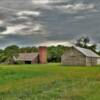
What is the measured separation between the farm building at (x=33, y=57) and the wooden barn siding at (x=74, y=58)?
24570 mm

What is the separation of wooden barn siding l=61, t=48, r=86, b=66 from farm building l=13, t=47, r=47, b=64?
80.6 feet

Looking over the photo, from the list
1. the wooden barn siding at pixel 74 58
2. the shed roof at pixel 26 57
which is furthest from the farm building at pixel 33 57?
the wooden barn siding at pixel 74 58

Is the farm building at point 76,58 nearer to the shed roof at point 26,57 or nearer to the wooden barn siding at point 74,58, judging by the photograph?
the wooden barn siding at point 74,58

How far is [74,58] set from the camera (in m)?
105

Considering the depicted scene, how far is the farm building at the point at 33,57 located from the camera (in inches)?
5031

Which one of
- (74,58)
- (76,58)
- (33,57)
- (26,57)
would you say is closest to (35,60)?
(33,57)

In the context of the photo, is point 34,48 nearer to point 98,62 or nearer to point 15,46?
point 15,46

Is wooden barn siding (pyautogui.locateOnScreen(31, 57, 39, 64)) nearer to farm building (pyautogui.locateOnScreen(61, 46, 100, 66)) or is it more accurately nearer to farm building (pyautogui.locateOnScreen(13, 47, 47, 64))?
farm building (pyautogui.locateOnScreen(13, 47, 47, 64))

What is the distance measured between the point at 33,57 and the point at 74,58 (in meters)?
28.0

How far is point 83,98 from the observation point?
74.0 ft

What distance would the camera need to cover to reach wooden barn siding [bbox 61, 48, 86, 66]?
104125 millimetres

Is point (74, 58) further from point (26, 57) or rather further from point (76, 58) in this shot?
point (26, 57)

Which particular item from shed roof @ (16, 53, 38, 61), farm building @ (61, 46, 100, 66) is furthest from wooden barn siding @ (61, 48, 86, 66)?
shed roof @ (16, 53, 38, 61)

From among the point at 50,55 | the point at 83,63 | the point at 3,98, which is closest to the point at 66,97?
the point at 3,98
